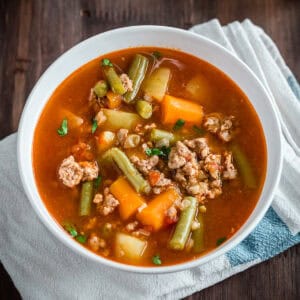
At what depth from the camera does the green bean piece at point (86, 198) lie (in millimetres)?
3494

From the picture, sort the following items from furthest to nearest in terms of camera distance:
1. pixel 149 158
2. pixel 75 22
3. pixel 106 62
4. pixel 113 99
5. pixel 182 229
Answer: pixel 75 22
pixel 106 62
pixel 113 99
pixel 149 158
pixel 182 229

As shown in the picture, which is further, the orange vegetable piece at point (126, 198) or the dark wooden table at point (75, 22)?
the dark wooden table at point (75, 22)

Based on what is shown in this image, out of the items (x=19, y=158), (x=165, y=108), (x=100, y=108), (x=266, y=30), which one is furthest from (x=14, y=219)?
(x=266, y=30)

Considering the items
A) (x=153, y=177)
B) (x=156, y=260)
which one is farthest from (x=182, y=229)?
(x=153, y=177)

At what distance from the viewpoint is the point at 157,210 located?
11.3 ft

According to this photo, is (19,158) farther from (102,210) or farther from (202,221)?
(202,221)

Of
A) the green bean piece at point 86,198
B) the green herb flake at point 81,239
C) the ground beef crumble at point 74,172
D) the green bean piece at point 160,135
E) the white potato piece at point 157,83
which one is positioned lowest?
the green herb flake at point 81,239

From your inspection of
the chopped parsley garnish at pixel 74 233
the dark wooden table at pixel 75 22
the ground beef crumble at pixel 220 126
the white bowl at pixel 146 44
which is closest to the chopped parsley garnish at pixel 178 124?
the ground beef crumble at pixel 220 126

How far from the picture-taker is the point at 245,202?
3.54 meters

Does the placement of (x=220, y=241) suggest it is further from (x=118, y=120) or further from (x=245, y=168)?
(x=118, y=120)

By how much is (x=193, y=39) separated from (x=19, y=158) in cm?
129

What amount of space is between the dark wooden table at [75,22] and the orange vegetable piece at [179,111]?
115 cm

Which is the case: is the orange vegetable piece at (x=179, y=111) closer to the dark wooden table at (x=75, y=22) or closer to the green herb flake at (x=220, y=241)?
the green herb flake at (x=220, y=241)

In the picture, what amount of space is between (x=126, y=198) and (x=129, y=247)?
0.28 m
